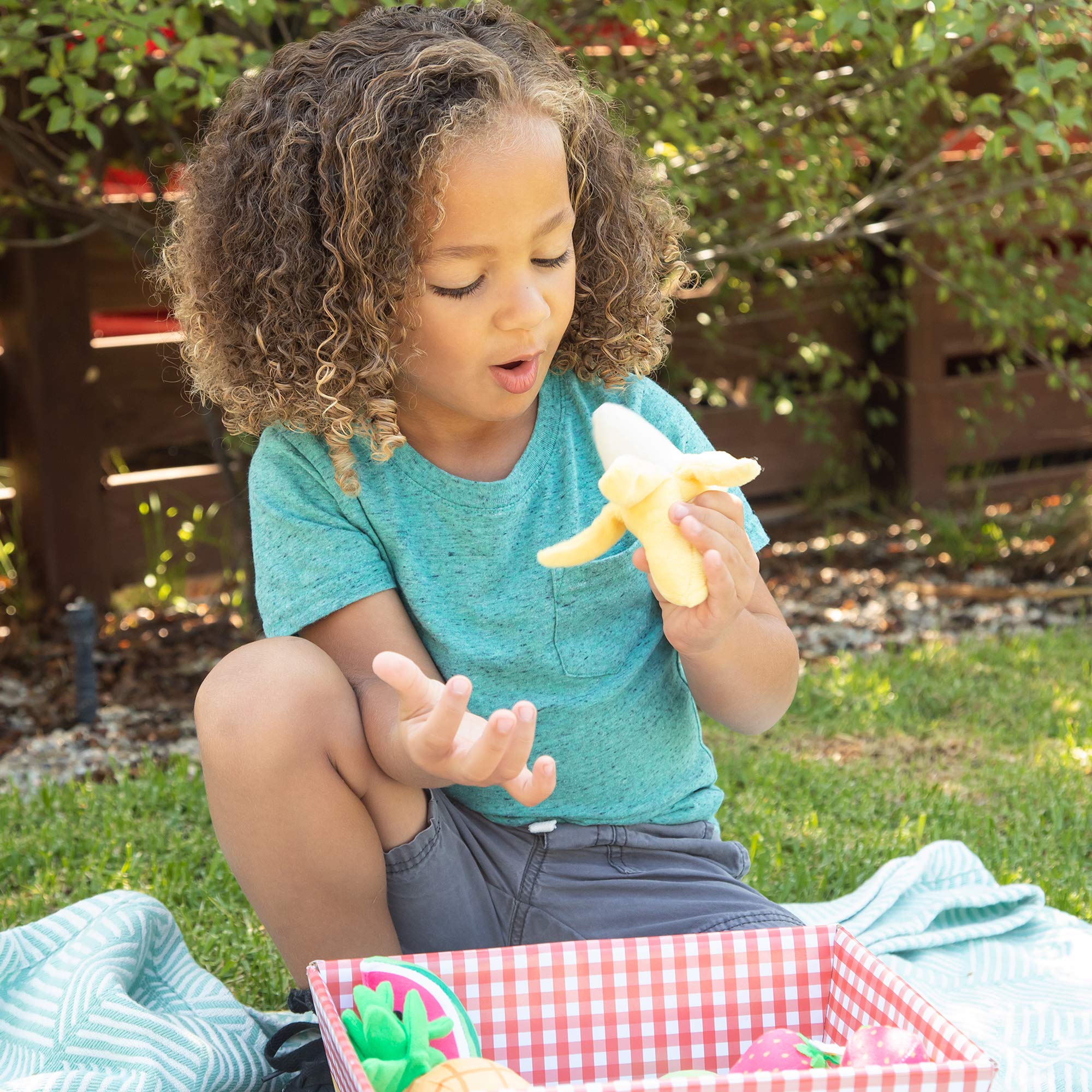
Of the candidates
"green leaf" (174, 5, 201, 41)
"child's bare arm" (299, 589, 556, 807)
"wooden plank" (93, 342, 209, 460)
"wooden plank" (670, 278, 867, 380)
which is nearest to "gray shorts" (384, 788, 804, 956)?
A: "child's bare arm" (299, 589, 556, 807)

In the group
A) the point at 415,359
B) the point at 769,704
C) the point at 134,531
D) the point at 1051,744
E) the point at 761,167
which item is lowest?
the point at 1051,744

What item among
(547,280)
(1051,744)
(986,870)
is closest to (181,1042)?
(547,280)

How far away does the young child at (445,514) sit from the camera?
1.47 m

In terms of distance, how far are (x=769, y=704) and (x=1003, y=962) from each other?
1.84 feet

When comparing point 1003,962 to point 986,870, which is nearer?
point 1003,962

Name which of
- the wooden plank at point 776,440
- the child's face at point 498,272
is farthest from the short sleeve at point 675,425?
the wooden plank at point 776,440

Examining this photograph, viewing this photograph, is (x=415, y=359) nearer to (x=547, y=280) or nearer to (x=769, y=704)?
(x=547, y=280)

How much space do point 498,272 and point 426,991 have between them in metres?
0.75

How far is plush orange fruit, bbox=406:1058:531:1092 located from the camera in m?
1.15

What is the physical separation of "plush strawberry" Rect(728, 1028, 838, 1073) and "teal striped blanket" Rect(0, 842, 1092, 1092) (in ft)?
1.36

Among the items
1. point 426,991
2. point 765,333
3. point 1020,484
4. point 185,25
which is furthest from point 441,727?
point 1020,484

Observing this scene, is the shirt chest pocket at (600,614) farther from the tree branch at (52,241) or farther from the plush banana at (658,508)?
the tree branch at (52,241)

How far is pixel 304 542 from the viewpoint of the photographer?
1.61 m

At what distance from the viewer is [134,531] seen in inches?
160
